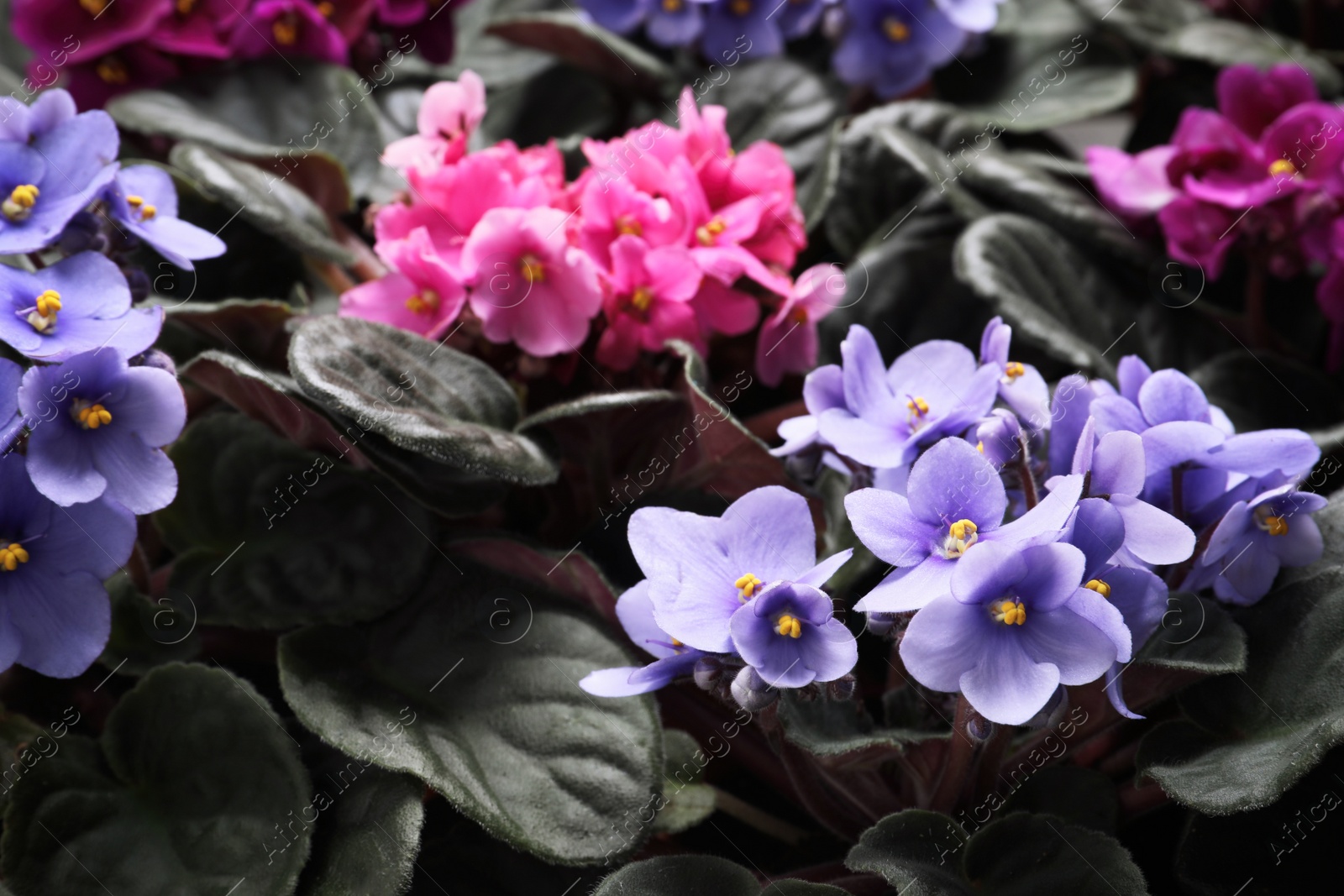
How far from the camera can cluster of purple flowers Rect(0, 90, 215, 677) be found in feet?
2.00

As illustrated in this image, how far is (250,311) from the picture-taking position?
2.71 ft

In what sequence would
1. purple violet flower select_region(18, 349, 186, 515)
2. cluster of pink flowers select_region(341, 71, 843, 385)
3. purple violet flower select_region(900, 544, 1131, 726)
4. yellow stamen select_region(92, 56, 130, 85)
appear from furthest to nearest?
1. yellow stamen select_region(92, 56, 130, 85)
2. cluster of pink flowers select_region(341, 71, 843, 385)
3. purple violet flower select_region(18, 349, 186, 515)
4. purple violet flower select_region(900, 544, 1131, 726)

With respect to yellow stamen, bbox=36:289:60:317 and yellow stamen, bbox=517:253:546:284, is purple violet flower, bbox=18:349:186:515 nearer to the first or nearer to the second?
yellow stamen, bbox=36:289:60:317

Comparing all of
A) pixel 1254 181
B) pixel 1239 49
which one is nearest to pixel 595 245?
pixel 1254 181

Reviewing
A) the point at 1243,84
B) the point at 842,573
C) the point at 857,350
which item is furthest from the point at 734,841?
the point at 1243,84

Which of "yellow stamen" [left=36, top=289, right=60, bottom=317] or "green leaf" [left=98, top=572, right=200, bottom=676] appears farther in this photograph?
"green leaf" [left=98, top=572, right=200, bottom=676]

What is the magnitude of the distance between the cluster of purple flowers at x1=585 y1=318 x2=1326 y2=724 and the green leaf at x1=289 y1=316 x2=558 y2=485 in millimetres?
134

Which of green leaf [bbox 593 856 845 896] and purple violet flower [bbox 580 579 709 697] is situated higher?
purple violet flower [bbox 580 579 709 697]

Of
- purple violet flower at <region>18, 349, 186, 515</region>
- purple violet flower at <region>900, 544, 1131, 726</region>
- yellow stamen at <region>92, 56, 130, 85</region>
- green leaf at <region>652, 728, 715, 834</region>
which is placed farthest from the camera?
yellow stamen at <region>92, 56, 130, 85</region>

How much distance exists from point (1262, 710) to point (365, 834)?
52cm

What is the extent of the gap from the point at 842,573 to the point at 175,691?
17.1 inches

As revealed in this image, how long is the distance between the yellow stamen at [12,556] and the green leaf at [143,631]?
0.14 metres

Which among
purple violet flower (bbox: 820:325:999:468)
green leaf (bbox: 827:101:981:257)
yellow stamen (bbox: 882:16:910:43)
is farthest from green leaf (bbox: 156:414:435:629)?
yellow stamen (bbox: 882:16:910:43)

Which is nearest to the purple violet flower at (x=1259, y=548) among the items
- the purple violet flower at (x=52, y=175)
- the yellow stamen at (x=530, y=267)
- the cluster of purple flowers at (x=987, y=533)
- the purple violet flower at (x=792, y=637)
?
the cluster of purple flowers at (x=987, y=533)
